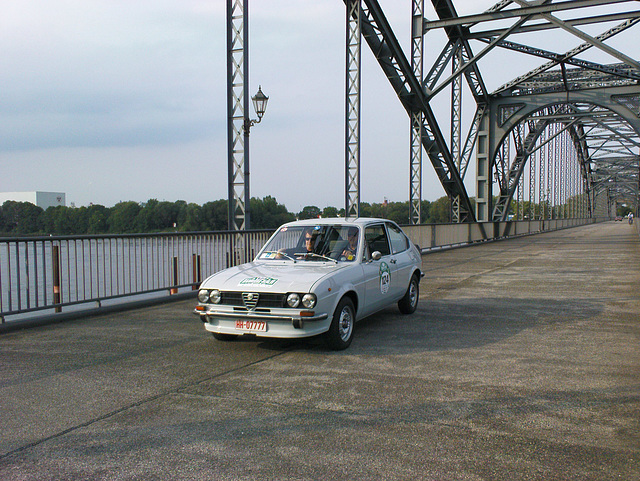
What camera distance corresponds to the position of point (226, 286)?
649 centimetres

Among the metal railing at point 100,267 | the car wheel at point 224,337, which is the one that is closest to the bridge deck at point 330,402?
the car wheel at point 224,337

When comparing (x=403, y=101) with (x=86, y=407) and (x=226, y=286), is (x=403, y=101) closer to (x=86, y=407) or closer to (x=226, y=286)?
(x=226, y=286)

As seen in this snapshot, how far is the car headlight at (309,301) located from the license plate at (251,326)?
20.8 inches

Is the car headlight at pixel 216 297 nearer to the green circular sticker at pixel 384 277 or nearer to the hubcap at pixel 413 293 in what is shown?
the green circular sticker at pixel 384 277

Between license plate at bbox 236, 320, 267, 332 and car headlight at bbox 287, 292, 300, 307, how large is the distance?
0.38 m

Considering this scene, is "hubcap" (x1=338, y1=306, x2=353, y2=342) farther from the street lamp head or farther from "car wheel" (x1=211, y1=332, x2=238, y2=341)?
the street lamp head

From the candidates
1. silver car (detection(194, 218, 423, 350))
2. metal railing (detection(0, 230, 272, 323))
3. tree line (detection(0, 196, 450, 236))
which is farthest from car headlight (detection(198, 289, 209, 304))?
tree line (detection(0, 196, 450, 236))

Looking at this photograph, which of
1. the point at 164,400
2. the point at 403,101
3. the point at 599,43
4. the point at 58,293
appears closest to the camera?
the point at 164,400

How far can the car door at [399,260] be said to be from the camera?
8227mm

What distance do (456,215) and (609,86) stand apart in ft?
43.3

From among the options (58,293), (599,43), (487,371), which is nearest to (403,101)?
(599,43)

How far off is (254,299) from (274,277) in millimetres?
397

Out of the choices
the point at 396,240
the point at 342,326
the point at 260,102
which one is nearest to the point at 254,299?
the point at 342,326

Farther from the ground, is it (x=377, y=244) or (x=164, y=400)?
(x=377, y=244)
